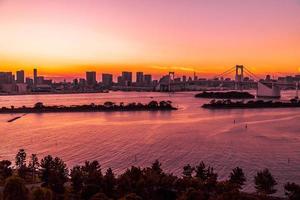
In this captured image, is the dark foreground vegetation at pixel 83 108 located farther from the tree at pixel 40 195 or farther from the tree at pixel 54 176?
the tree at pixel 40 195

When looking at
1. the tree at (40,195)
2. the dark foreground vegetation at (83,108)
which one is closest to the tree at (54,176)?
the tree at (40,195)

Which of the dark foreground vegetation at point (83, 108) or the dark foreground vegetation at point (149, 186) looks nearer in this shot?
the dark foreground vegetation at point (149, 186)

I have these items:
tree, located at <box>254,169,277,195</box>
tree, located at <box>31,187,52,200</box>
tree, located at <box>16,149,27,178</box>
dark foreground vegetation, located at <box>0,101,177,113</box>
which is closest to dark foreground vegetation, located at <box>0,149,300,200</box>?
tree, located at <box>254,169,277,195</box>

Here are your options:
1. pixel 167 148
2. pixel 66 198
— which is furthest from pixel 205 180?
pixel 167 148

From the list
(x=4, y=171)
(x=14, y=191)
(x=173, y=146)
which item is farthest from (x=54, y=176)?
(x=173, y=146)

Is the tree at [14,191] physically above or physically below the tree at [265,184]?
above

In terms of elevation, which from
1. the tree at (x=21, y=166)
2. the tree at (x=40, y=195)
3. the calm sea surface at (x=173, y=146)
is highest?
the tree at (x=40, y=195)

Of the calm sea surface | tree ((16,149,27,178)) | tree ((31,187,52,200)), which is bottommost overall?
the calm sea surface

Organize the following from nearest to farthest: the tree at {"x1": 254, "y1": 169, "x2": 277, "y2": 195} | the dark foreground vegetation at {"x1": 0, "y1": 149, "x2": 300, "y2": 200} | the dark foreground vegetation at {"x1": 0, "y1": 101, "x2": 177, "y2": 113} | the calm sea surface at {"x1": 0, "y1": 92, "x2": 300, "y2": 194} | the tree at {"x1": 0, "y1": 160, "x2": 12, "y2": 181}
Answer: the dark foreground vegetation at {"x1": 0, "y1": 149, "x2": 300, "y2": 200} < the tree at {"x1": 254, "y1": 169, "x2": 277, "y2": 195} < the tree at {"x1": 0, "y1": 160, "x2": 12, "y2": 181} < the calm sea surface at {"x1": 0, "y1": 92, "x2": 300, "y2": 194} < the dark foreground vegetation at {"x1": 0, "y1": 101, "x2": 177, "y2": 113}

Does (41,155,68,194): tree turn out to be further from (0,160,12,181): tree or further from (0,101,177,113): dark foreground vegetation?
(0,101,177,113): dark foreground vegetation

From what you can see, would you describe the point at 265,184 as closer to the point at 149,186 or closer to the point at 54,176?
the point at 149,186
